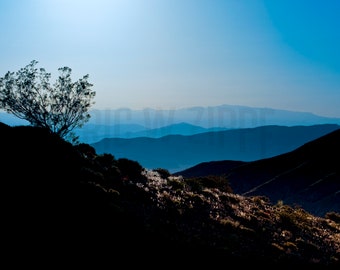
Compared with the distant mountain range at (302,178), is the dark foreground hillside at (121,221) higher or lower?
higher

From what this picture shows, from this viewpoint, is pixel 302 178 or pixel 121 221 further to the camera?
pixel 302 178

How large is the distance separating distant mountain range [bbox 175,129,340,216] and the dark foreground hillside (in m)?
47.3

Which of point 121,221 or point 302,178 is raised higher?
point 121,221

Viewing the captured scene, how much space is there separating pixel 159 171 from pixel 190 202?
8.98 m

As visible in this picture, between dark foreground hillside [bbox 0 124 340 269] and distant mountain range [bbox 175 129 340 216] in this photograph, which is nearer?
dark foreground hillside [bbox 0 124 340 269]

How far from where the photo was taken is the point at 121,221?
18.4 m

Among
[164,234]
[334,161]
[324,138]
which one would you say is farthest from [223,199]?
[324,138]

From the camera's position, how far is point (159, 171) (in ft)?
112

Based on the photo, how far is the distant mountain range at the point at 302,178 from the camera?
75.5m

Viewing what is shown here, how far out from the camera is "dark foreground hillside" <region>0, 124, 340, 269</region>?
15.0 m

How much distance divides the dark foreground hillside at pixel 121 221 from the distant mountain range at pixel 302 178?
47.3m

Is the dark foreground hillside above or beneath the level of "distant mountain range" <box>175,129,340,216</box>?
above

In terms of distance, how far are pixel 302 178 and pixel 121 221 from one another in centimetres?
8106

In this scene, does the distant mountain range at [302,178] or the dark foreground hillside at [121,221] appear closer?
the dark foreground hillside at [121,221]
